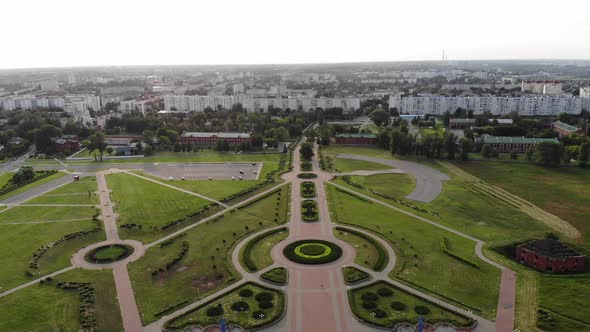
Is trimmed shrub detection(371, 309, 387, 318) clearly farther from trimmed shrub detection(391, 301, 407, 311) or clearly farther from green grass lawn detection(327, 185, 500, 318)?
green grass lawn detection(327, 185, 500, 318)

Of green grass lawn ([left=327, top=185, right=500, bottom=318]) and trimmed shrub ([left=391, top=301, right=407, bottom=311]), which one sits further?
green grass lawn ([left=327, top=185, right=500, bottom=318])

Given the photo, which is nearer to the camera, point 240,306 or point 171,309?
point 171,309

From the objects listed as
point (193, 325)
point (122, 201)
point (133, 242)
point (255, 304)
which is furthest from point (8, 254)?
point (255, 304)

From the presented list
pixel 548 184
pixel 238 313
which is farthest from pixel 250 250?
pixel 548 184

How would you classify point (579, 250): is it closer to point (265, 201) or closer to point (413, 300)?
point (413, 300)

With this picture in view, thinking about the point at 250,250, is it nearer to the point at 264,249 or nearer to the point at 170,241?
the point at 264,249

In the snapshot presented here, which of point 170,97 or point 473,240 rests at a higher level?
point 170,97

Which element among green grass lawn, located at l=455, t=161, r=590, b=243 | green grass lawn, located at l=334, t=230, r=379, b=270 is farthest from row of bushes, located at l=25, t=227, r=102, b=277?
green grass lawn, located at l=455, t=161, r=590, b=243
